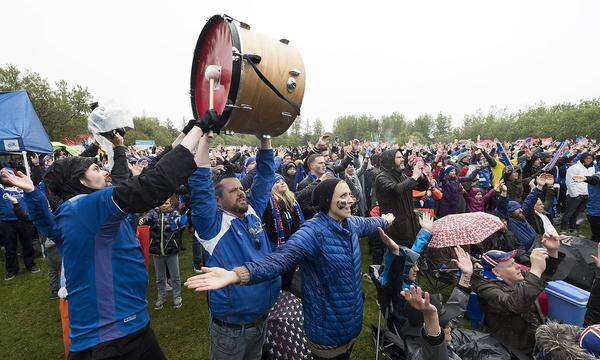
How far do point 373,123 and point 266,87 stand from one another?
98.7 metres

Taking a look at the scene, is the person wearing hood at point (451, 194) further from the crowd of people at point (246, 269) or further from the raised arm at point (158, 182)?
the raised arm at point (158, 182)

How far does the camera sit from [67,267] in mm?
2080

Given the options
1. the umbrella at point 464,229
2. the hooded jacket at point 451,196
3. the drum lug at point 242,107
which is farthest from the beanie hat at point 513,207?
the drum lug at point 242,107

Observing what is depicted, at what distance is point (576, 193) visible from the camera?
861cm

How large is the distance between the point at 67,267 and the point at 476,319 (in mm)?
4748

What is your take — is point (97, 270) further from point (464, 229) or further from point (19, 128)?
point (19, 128)

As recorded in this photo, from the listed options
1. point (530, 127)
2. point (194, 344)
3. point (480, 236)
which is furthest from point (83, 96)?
point (530, 127)

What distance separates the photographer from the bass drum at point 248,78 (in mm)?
2012

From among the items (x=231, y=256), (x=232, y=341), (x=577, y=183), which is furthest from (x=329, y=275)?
(x=577, y=183)

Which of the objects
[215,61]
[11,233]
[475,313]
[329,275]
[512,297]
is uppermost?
[215,61]

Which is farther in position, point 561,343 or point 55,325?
point 55,325

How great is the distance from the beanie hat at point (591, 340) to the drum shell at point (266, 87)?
7.27 feet

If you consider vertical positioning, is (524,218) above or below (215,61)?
below

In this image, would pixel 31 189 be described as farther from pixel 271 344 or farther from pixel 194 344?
pixel 194 344
